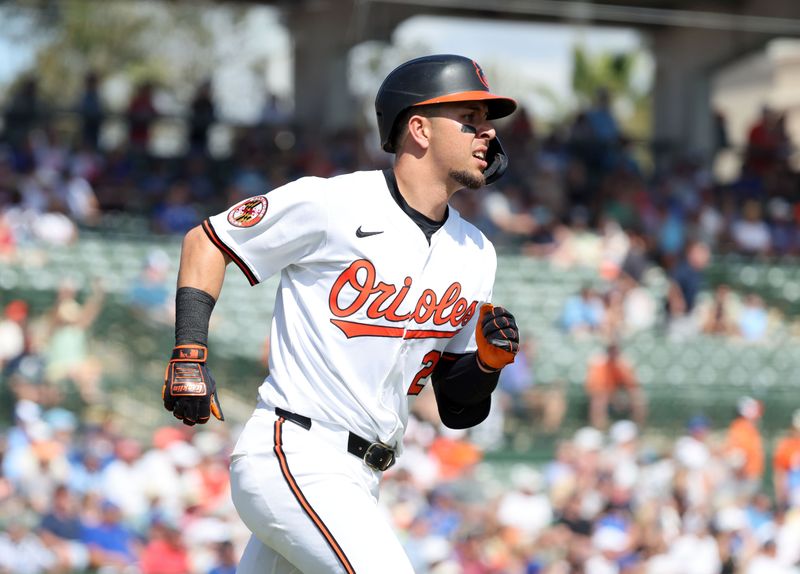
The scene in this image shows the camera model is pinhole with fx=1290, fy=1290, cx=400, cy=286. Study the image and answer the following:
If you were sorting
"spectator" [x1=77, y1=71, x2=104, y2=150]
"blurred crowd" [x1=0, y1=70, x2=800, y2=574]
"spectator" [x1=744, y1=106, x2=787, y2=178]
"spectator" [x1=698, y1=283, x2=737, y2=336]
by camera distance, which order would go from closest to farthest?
"blurred crowd" [x1=0, y1=70, x2=800, y2=574]
"spectator" [x1=698, y1=283, x2=737, y2=336]
"spectator" [x1=77, y1=71, x2=104, y2=150]
"spectator" [x1=744, y1=106, x2=787, y2=178]

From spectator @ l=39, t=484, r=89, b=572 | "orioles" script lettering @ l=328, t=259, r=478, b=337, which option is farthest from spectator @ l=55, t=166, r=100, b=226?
"orioles" script lettering @ l=328, t=259, r=478, b=337

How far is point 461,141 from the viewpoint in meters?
3.65

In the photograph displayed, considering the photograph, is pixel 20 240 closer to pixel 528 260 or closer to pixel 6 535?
pixel 6 535

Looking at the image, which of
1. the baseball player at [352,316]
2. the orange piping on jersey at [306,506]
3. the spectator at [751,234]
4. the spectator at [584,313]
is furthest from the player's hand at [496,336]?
the spectator at [751,234]

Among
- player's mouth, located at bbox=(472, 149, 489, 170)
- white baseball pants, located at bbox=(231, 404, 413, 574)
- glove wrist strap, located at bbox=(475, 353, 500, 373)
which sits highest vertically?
player's mouth, located at bbox=(472, 149, 489, 170)

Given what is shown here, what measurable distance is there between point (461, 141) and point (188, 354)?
994mm

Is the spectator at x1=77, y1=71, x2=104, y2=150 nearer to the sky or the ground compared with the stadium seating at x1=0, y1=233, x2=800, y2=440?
nearer to the sky

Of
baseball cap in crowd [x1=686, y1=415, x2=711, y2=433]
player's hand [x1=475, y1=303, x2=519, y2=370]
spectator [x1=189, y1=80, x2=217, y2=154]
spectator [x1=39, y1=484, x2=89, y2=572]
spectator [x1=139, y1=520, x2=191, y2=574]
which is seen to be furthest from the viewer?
spectator [x1=189, y1=80, x2=217, y2=154]

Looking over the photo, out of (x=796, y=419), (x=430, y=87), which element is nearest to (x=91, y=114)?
(x=796, y=419)

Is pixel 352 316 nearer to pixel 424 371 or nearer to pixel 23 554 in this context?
pixel 424 371

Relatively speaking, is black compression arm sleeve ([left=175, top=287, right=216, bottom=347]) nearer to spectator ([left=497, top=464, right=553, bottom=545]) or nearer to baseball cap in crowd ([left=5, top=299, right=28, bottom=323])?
spectator ([left=497, top=464, right=553, bottom=545])

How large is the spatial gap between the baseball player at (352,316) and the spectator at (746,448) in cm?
770

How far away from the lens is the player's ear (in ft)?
12.0

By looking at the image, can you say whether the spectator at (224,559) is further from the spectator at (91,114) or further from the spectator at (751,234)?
the spectator at (751,234)
